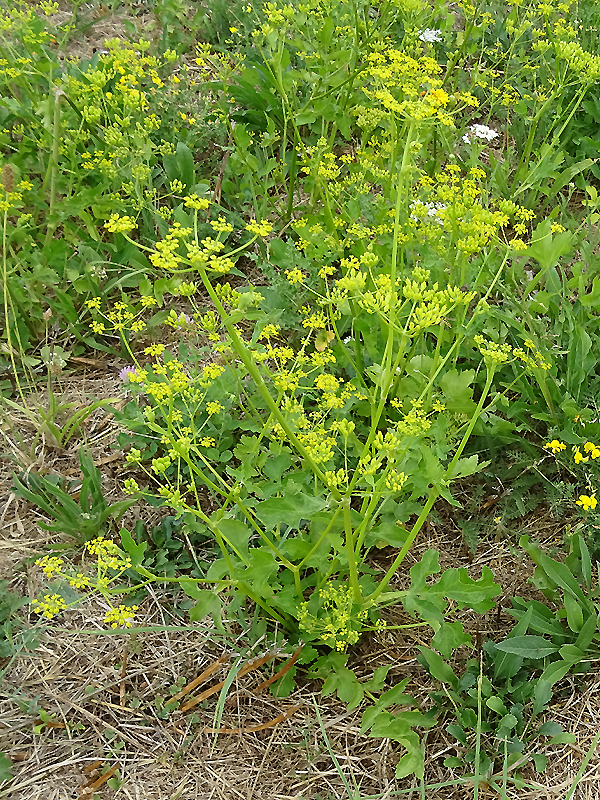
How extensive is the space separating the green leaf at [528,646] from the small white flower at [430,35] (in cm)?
234

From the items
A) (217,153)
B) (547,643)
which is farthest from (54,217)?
(547,643)

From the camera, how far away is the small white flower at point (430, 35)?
110 inches

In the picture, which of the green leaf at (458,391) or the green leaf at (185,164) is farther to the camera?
the green leaf at (185,164)

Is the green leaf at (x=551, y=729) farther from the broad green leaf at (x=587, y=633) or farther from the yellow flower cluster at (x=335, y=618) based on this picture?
the yellow flower cluster at (x=335, y=618)

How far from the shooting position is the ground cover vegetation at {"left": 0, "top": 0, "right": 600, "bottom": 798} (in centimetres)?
147

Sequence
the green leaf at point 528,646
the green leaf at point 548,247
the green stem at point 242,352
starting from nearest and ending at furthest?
1. the green stem at point 242,352
2. the green leaf at point 528,646
3. the green leaf at point 548,247

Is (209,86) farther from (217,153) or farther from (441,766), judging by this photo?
(441,766)

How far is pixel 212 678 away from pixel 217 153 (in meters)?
2.20

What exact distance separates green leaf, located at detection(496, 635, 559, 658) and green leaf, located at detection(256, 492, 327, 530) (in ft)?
2.20

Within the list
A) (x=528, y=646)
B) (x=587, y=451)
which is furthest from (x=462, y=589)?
(x=587, y=451)

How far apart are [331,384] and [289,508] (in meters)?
0.31

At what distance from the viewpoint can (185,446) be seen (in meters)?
1.29

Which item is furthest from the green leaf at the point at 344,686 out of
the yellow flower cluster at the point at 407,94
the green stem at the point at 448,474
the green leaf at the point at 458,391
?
the yellow flower cluster at the point at 407,94

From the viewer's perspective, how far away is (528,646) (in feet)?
5.49
